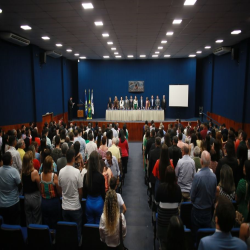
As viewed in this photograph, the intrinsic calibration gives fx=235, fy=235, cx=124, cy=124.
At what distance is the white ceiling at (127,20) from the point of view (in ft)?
20.6

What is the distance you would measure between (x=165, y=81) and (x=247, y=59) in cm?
802

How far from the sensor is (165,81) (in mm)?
18391

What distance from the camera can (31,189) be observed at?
11.5 feet

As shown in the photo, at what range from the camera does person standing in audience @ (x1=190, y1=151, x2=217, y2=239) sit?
3.20 meters

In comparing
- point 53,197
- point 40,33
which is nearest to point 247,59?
point 40,33

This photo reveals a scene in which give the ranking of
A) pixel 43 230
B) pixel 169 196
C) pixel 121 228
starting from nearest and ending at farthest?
pixel 121 228 → pixel 43 230 → pixel 169 196

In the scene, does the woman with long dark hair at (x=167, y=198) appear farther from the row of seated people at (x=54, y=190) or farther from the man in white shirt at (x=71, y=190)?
the man in white shirt at (x=71, y=190)

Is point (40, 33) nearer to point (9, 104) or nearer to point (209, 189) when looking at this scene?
point (9, 104)

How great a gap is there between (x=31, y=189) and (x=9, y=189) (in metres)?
0.42

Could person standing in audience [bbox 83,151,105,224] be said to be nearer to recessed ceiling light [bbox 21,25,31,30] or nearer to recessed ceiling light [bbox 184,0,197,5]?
recessed ceiling light [bbox 184,0,197,5]

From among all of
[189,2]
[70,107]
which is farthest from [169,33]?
[70,107]

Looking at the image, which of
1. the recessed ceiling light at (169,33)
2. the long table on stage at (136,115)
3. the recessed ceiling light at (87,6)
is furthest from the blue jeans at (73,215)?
the long table on stage at (136,115)

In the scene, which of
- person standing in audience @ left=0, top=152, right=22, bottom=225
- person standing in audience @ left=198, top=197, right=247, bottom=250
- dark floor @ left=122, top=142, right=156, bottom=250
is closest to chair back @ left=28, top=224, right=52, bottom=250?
person standing in audience @ left=0, top=152, right=22, bottom=225

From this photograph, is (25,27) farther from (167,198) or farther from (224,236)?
(224,236)
